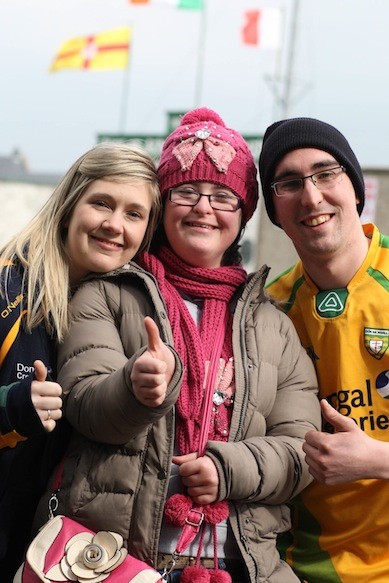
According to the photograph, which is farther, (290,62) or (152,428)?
(290,62)

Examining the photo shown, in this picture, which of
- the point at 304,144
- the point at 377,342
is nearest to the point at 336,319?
the point at 377,342

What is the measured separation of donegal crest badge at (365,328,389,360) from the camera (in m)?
2.87

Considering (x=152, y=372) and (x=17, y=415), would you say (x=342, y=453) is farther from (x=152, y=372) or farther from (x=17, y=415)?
(x=17, y=415)

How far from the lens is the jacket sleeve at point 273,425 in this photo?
242 centimetres

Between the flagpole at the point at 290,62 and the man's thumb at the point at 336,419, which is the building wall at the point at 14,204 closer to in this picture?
the flagpole at the point at 290,62

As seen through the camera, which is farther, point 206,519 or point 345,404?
point 345,404

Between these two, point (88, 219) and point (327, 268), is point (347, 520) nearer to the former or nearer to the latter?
point (327, 268)

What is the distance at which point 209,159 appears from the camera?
2.87 meters

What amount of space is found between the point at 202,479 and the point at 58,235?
100cm

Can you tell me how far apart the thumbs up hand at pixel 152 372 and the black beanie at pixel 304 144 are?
3.56ft

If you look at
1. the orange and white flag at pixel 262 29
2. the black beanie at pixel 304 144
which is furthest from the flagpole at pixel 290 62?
the black beanie at pixel 304 144

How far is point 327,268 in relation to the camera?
302cm

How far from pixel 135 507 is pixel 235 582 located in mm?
406

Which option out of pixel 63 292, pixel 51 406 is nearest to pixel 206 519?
pixel 51 406
